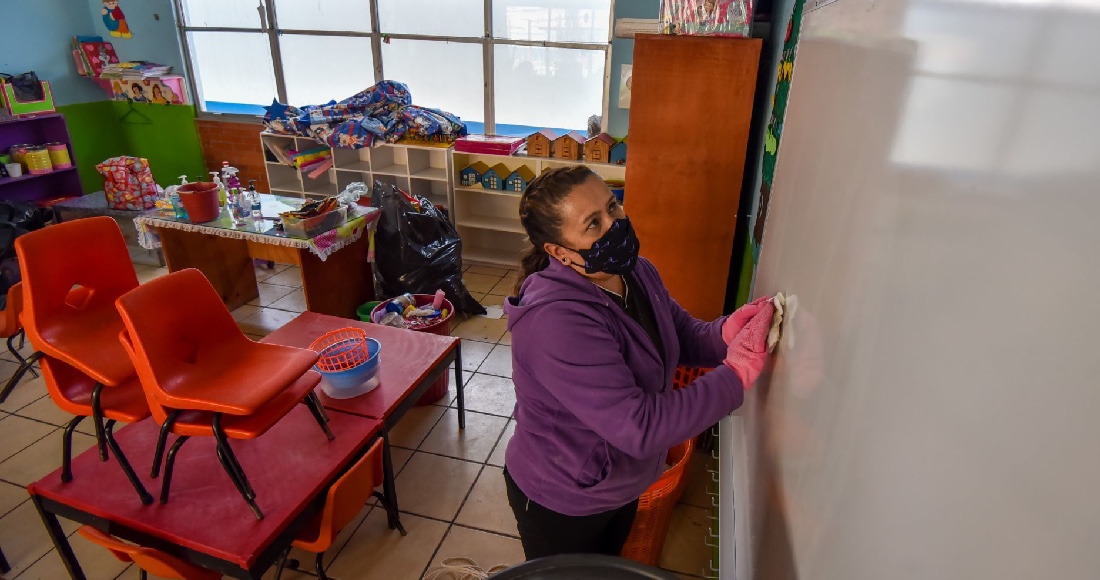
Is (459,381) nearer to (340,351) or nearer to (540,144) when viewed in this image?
(340,351)

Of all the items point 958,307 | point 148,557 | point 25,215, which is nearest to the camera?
point 958,307

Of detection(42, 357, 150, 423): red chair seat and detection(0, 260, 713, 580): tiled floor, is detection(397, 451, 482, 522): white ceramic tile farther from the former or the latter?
detection(42, 357, 150, 423): red chair seat

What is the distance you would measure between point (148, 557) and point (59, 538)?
61cm

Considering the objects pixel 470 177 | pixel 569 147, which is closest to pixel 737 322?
pixel 569 147

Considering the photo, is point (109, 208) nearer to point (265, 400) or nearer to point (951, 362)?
point (265, 400)

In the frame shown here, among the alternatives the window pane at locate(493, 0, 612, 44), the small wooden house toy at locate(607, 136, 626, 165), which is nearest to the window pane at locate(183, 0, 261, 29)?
the window pane at locate(493, 0, 612, 44)

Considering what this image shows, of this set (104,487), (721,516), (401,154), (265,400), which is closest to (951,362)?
(721,516)

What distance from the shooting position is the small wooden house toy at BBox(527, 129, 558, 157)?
471cm

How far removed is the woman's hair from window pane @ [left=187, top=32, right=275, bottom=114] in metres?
5.46

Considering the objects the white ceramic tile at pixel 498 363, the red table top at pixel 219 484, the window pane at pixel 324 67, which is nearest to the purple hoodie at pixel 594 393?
the red table top at pixel 219 484

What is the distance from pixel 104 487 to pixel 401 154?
3.94 meters

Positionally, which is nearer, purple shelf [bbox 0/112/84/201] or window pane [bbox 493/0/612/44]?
window pane [bbox 493/0/612/44]

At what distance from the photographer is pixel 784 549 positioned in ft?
3.21

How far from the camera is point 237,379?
6.45 ft
